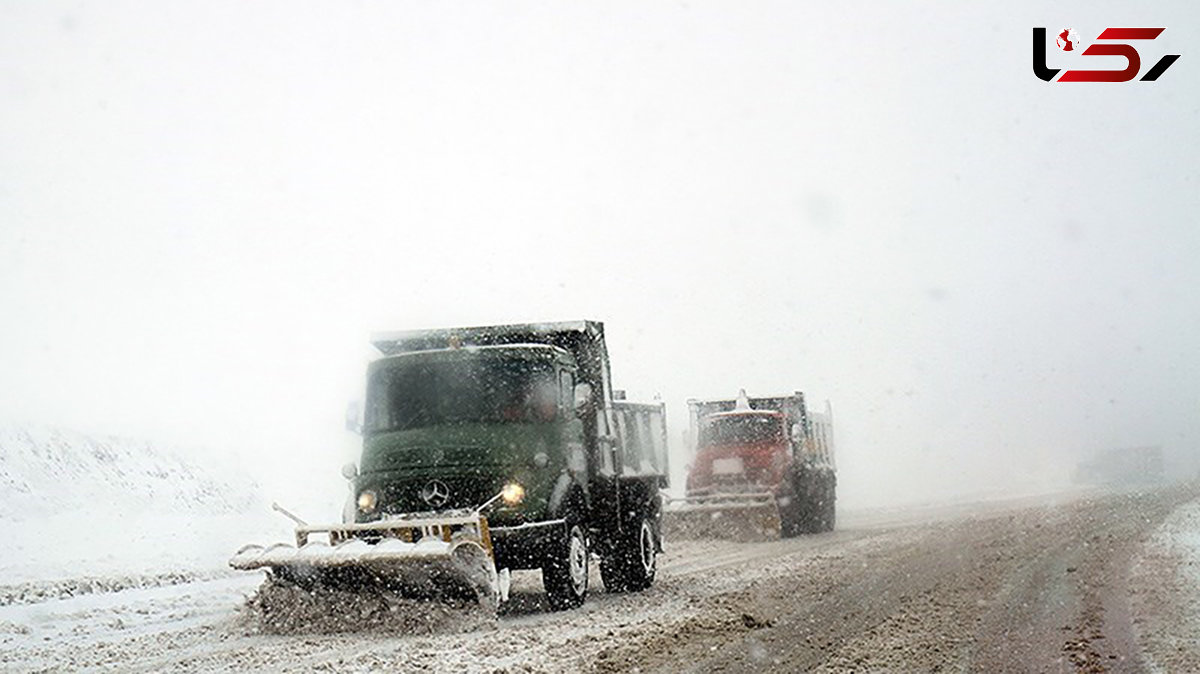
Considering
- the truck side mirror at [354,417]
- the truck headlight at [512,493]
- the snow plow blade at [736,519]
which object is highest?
the truck side mirror at [354,417]

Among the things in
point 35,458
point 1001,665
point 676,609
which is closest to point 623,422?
point 676,609

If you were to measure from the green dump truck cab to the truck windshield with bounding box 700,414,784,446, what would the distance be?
10243mm

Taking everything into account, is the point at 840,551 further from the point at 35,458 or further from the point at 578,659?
the point at 35,458

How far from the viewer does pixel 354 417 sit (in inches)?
443

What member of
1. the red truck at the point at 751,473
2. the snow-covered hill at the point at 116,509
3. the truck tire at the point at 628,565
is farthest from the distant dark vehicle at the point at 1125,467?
the truck tire at the point at 628,565

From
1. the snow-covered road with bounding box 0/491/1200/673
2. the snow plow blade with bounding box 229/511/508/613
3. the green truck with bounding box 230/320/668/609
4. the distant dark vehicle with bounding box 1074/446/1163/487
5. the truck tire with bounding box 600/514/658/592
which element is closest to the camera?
the snow-covered road with bounding box 0/491/1200/673

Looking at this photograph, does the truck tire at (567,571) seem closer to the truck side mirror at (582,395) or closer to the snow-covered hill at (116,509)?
the truck side mirror at (582,395)

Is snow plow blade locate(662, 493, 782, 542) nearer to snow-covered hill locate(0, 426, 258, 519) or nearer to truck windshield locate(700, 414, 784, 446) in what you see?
truck windshield locate(700, 414, 784, 446)

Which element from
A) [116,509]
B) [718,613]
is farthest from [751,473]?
[116,509]

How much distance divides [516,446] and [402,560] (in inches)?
77.7

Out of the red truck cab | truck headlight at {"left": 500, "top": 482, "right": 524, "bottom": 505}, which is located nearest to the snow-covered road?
truck headlight at {"left": 500, "top": 482, "right": 524, "bottom": 505}

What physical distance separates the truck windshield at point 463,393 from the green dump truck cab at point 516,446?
0.03ft

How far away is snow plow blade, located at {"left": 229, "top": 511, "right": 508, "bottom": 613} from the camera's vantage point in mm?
8922

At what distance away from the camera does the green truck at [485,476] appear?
9.20 m
